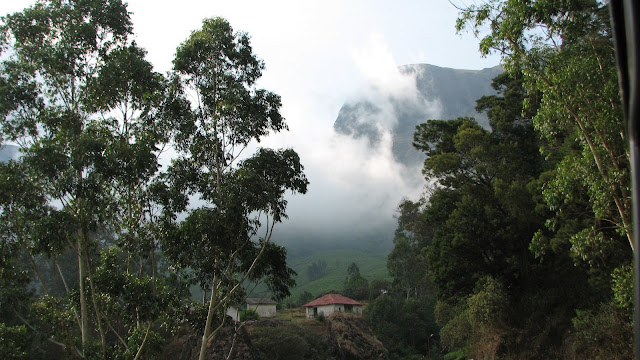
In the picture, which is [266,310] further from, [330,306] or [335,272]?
[335,272]

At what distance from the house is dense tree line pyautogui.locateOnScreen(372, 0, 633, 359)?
64.5 ft

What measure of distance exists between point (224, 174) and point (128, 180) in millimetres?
2327

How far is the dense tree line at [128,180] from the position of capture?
32.7 ft

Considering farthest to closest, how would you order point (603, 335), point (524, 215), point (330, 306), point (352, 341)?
point (330, 306) → point (352, 341) → point (524, 215) → point (603, 335)

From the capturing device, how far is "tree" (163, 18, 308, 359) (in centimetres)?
1078

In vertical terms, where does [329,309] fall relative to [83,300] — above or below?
above

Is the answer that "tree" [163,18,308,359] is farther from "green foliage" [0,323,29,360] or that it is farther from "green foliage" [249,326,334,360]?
"green foliage" [249,326,334,360]

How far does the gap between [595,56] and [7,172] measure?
42.5 feet

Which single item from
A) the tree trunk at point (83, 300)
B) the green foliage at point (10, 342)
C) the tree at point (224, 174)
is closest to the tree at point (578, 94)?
the tree at point (224, 174)

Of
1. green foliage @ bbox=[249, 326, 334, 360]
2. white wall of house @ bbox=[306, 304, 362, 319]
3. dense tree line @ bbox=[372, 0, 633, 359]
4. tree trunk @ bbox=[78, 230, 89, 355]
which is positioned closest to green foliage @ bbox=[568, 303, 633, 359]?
dense tree line @ bbox=[372, 0, 633, 359]

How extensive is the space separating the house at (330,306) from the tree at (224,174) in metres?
37.3

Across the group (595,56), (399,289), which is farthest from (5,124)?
(399,289)

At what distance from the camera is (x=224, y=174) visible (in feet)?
38.5

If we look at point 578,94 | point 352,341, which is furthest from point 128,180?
point 352,341
